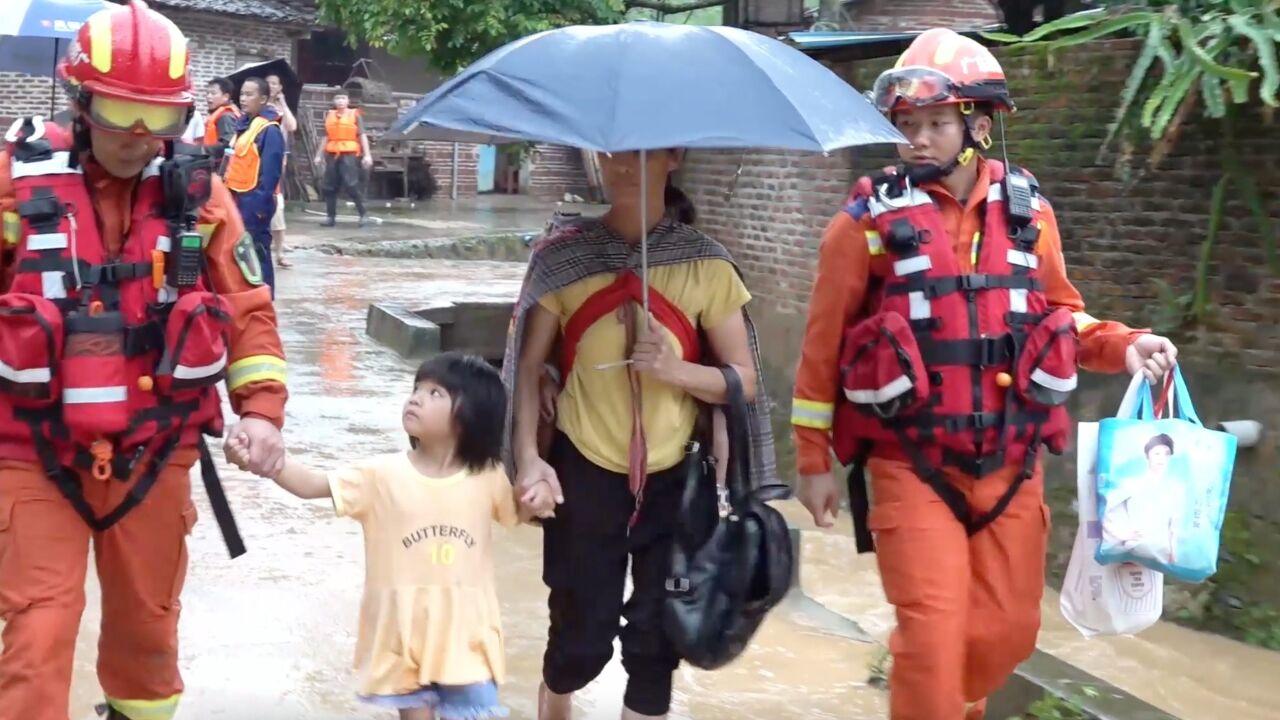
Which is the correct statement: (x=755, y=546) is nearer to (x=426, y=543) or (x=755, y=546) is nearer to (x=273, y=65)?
(x=426, y=543)

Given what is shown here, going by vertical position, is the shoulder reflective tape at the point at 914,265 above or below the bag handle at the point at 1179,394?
above

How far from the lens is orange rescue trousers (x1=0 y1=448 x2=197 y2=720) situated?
3.26m

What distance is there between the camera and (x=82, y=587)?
3424 millimetres

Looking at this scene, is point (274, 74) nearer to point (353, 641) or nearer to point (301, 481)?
point (353, 641)

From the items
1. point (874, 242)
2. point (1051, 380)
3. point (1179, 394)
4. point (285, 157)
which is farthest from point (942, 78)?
point (285, 157)

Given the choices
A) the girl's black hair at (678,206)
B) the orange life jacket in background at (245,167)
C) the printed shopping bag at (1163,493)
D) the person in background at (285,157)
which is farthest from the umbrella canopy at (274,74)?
the printed shopping bag at (1163,493)

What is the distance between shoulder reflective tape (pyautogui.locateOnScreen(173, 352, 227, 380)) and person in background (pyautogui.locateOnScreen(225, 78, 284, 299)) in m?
7.42

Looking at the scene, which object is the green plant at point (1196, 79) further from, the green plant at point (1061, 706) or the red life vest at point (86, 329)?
the red life vest at point (86, 329)

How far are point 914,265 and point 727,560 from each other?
36.2 inches

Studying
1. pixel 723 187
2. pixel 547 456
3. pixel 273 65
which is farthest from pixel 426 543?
pixel 273 65

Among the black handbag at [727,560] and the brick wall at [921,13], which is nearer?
the black handbag at [727,560]

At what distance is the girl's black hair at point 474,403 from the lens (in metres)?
3.83

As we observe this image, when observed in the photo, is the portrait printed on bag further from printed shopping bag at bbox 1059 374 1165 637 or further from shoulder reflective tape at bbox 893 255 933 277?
shoulder reflective tape at bbox 893 255 933 277

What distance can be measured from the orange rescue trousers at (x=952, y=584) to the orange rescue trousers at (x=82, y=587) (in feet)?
5.87
